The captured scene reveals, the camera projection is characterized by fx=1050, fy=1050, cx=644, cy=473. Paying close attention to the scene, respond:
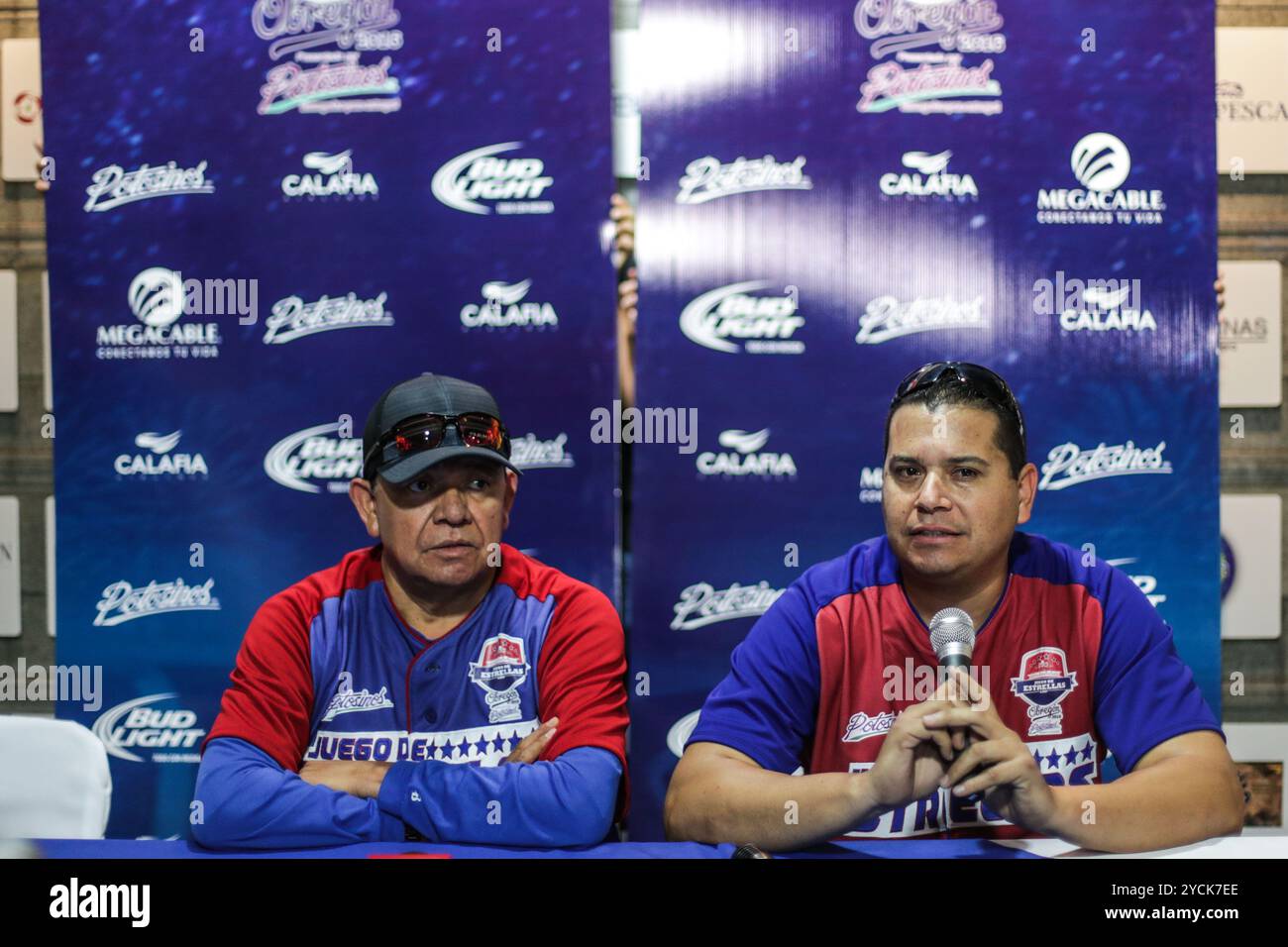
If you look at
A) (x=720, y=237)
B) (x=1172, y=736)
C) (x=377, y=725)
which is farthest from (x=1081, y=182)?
(x=377, y=725)

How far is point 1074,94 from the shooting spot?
10.0 ft

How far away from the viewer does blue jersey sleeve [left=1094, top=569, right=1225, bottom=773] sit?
184 centimetres

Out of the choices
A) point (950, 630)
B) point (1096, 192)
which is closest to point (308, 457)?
point (950, 630)

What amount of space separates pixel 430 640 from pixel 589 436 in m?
1.08

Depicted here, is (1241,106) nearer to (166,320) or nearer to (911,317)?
(911,317)

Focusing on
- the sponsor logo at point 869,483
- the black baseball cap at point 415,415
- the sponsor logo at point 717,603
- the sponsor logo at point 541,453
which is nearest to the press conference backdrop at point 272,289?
the sponsor logo at point 541,453

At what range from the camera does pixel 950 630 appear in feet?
5.27

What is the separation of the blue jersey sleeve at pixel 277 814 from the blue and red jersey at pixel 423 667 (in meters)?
0.19

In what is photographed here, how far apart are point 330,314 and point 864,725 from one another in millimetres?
2003

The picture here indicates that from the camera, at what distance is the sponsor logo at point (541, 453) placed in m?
3.06

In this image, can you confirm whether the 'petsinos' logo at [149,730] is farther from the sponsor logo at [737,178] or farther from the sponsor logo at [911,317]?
the sponsor logo at [911,317]

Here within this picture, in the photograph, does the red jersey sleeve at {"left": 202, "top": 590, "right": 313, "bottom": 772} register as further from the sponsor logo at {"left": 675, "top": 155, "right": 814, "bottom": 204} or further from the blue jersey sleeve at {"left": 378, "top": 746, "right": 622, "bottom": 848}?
the sponsor logo at {"left": 675, "top": 155, "right": 814, "bottom": 204}
